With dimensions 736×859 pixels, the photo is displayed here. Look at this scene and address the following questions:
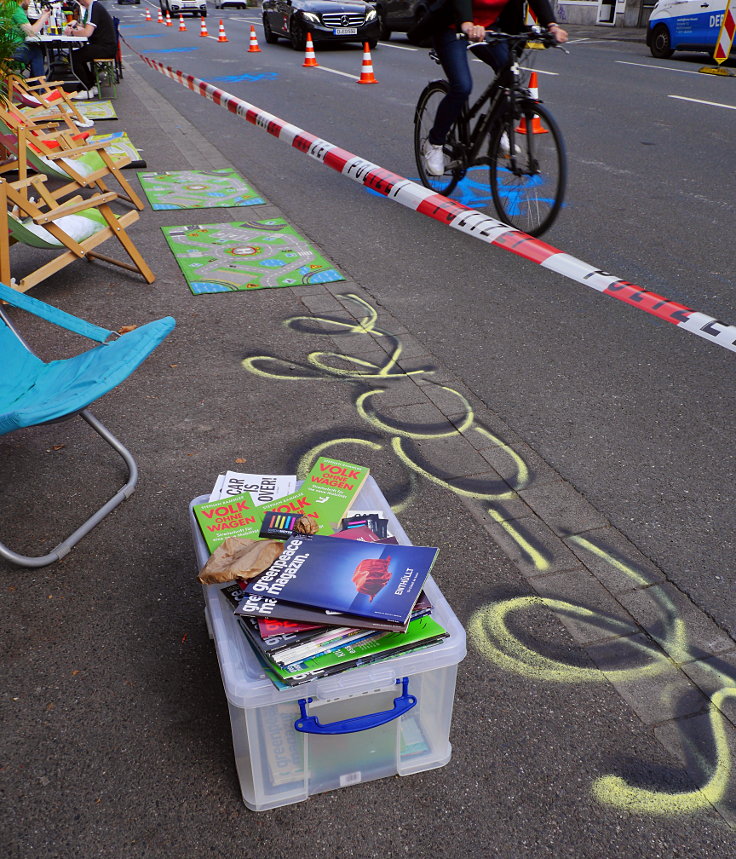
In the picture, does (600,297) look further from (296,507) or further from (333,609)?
(333,609)

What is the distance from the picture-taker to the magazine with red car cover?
177cm

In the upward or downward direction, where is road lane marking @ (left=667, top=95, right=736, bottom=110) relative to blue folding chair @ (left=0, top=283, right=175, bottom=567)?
upward

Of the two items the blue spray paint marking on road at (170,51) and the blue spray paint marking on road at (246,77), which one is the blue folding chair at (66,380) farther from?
the blue spray paint marking on road at (170,51)

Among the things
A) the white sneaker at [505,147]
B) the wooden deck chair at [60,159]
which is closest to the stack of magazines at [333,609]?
the wooden deck chair at [60,159]

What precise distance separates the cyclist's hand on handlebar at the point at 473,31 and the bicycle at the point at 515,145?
5.2 inches

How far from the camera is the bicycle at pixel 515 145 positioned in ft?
17.4

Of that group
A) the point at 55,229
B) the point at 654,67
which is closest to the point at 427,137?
the point at 55,229

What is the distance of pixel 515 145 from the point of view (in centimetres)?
555

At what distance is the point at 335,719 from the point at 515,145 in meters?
4.72

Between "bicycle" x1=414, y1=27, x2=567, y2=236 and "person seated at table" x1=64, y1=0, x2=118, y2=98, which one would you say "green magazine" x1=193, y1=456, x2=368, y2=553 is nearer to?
"bicycle" x1=414, y1=27, x2=567, y2=236

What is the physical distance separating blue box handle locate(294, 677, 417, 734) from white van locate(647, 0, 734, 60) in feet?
55.8

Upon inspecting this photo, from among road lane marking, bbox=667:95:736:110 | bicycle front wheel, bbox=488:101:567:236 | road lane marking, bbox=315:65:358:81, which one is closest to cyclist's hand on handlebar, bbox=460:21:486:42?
bicycle front wheel, bbox=488:101:567:236

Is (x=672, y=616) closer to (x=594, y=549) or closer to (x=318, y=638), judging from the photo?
(x=594, y=549)

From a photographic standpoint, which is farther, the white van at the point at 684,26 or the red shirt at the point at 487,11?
the white van at the point at 684,26
